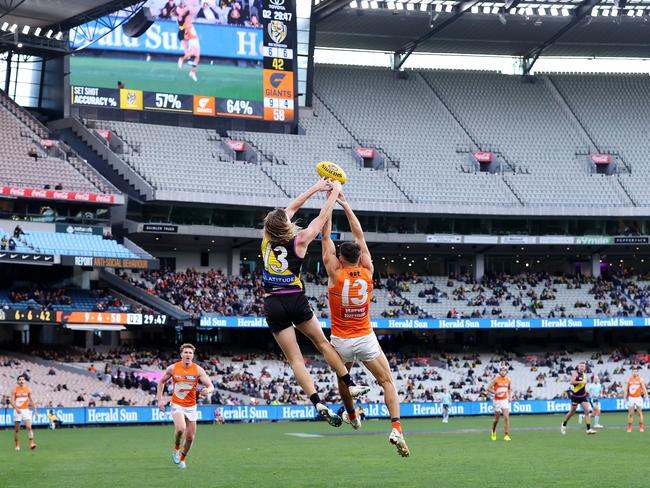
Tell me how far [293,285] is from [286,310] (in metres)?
0.32

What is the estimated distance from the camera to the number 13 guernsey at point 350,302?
13406mm

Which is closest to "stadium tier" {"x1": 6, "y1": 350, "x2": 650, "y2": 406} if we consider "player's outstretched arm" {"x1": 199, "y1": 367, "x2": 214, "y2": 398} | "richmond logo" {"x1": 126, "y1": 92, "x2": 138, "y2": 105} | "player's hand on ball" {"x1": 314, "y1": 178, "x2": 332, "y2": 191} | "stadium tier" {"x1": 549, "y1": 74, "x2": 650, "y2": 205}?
"stadium tier" {"x1": 549, "y1": 74, "x2": 650, "y2": 205}

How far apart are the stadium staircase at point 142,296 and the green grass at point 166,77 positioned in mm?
12179

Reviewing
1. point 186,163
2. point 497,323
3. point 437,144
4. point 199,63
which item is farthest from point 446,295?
point 199,63

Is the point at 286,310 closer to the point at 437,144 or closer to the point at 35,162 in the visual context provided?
the point at 35,162

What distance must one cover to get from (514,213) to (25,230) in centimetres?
3015

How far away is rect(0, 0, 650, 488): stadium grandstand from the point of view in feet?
178

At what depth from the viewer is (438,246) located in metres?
71.3

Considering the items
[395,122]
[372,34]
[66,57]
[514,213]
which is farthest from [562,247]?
[66,57]

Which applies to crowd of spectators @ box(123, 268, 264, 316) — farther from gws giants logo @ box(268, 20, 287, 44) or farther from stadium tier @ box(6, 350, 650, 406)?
gws giants logo @ box(268, 20, 287, 44)

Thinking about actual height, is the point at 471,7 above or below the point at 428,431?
above

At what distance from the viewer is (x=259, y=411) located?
161ft

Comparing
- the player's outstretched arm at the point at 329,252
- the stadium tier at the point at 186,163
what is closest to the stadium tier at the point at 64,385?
the stadium tier at the point at 186,163

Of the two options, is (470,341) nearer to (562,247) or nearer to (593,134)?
(562,247)
